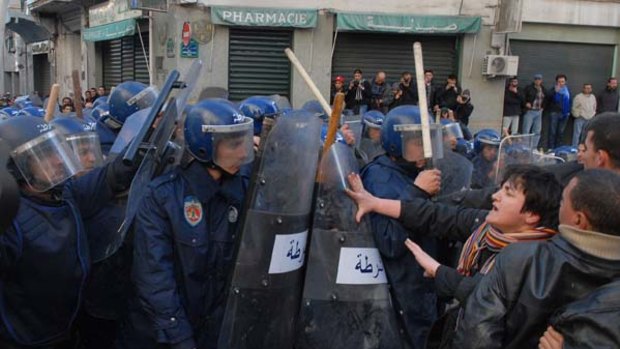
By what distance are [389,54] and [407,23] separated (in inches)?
40.3

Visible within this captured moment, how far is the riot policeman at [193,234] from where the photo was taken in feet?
8.72

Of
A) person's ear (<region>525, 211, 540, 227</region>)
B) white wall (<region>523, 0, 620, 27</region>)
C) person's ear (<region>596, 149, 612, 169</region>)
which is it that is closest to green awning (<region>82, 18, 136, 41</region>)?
white wall (<region>523, 0, 620, 27</region>)

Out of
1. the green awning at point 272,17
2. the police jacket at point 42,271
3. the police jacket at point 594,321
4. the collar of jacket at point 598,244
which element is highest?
the green awning at point 272,17

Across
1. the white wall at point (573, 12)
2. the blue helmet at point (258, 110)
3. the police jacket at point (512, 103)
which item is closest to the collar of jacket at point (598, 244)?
the blue helmet at point (258, 110)

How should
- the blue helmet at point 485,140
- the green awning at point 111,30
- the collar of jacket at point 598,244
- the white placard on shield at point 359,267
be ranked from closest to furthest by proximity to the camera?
the collar of jacket at point 598,244, the white placard on shield at point 359,267, the blue helmet at point 485,140, the green awning at point 111,30

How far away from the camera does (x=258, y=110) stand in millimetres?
4438

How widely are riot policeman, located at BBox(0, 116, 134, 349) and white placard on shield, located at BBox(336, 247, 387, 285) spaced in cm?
114

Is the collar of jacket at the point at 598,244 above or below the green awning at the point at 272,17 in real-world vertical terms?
below

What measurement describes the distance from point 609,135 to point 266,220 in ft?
4.91

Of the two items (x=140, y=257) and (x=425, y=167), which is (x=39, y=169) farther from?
(x=425, y=167)

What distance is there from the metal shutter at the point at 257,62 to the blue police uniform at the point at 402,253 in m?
11.5

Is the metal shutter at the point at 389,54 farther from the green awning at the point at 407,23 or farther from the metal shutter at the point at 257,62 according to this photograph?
the metal shutter at the point at 257,62

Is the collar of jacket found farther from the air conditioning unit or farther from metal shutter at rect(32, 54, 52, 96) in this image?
metal shutter at rect(32, 54, 52, 96)

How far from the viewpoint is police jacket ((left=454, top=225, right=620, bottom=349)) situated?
6.31ft
